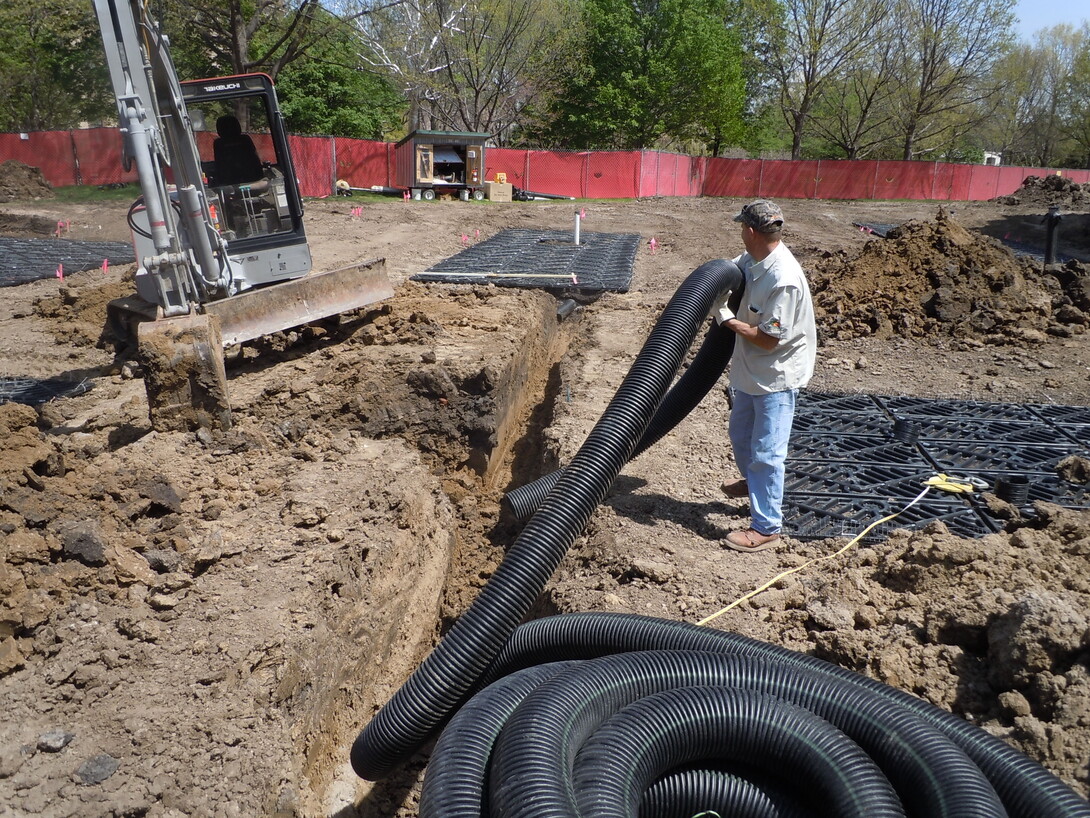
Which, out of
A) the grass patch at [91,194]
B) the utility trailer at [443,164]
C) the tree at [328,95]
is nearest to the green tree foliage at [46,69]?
the grass patch at [91,194]

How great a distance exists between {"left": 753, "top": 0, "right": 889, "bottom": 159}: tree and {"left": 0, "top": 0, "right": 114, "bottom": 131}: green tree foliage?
3054cm

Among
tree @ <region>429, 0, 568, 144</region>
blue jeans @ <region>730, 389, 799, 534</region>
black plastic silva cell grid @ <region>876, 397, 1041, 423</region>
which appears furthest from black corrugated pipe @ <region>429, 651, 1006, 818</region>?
tree @ <region>429, 0, 568, 144</region>

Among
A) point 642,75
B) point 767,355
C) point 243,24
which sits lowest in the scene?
point 767,355

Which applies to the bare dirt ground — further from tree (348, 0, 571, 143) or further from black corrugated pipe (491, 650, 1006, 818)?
tree (348, 0, 571, 143)

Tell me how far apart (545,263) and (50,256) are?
29.2 ft

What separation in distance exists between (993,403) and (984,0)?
4078cm

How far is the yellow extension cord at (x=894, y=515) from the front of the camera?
13.6ft

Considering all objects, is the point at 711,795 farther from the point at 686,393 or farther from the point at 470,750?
the point at 686,393

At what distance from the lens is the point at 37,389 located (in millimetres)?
7801

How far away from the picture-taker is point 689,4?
3806 centimetres

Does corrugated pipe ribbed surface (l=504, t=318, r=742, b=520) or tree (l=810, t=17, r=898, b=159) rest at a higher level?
tree (l=810, t=17, r=898, b=159)

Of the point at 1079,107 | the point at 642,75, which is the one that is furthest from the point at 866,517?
the point at 1079,107

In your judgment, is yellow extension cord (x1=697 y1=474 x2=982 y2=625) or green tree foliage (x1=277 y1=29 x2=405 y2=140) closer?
yellow extension cord (x1=697 y1=474 x2=982 y2=625)

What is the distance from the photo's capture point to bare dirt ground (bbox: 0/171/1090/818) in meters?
3.40
